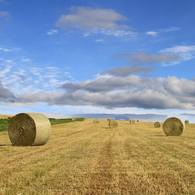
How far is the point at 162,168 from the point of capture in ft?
31.1

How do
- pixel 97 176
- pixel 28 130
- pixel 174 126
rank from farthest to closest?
1. pixel 174 126
2. pixel 28 130
3. pixel 97 176

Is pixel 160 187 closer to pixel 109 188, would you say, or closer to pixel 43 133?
pixel 109 188

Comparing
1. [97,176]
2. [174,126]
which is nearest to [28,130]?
[97,176]

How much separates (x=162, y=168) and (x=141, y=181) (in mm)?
2233

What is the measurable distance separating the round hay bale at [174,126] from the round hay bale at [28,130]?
49.5ft

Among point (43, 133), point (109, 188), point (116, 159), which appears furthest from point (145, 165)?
point (43, 133)

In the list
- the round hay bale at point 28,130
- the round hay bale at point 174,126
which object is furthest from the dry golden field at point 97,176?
the round hay bale at point 174,126

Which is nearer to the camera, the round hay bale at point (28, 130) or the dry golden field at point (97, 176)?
the dry golden field at point (97, 176)

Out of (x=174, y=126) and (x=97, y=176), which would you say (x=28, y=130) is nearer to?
(x=97, y=176)

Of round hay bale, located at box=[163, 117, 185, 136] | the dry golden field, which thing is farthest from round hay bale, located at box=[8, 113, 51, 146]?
round hay bale, located at box=[163, 117, 185, 136]

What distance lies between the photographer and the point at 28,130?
17.1 m

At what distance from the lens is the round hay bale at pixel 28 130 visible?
17.0m

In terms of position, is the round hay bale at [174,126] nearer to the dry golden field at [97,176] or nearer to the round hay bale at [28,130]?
the round hay bale at [28,130]

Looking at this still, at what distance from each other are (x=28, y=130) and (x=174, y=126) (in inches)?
666
